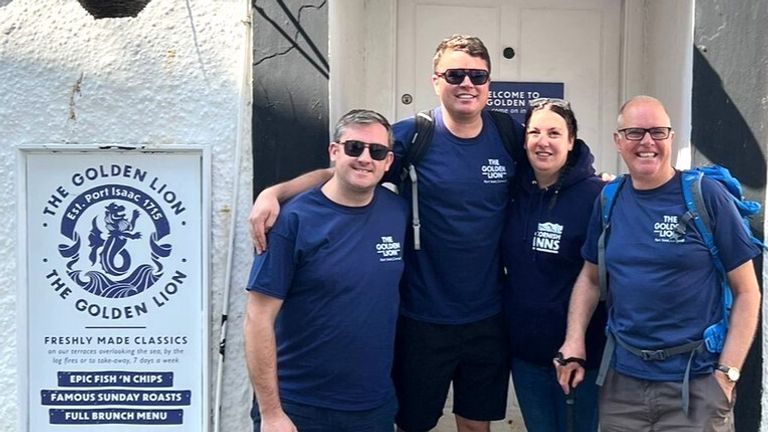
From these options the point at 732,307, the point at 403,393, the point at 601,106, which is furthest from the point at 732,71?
the point at 403,393

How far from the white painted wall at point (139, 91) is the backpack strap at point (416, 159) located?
78cm

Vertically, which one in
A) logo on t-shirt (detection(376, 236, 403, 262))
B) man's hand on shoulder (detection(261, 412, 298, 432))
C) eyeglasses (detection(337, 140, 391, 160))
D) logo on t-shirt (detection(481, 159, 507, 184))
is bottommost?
man's hand on shoulder (detection(261, 412, 298, 432))

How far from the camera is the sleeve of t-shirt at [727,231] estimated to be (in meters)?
2.44

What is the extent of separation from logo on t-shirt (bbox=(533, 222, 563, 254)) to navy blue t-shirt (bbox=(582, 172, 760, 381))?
229mm

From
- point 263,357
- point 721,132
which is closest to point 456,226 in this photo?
point 263,357

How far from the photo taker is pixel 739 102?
312cm

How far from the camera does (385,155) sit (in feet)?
8.56

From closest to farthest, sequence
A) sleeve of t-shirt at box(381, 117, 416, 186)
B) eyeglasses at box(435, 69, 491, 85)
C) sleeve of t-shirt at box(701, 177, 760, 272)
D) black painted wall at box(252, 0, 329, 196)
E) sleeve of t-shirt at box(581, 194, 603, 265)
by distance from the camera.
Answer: sleeve of t-shirt at box(701, 177, 760, 272) → sleeve of t-shirt at box(581, 194, 603, 265) → eyeglasses at box(435, 69, 491, 85) → sleeve of t-shirt at box(381, 117, 416, 186) → black painted wall at box(252, 0, 329, 196)

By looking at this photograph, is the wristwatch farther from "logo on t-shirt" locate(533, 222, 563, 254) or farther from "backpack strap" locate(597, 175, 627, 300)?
"logo on t-shirt" locate(533, 222, 563, 254)

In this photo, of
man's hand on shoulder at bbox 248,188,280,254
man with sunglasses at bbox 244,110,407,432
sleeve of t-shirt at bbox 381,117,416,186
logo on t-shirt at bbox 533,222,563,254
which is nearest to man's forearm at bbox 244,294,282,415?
man with sunglasses at bbox 244,110,407,432

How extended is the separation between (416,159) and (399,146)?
87mm

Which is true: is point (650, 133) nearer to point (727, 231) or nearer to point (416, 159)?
point (727, 231)

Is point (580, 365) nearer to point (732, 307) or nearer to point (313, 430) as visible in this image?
point (732, 307)

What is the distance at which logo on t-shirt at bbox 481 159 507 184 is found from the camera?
2830mm
